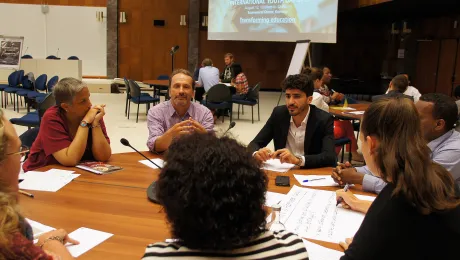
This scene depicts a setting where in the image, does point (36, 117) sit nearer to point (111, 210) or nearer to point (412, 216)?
point (111, 210)

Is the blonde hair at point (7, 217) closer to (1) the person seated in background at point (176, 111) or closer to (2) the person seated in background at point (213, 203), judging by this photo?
(2) the person seated in background at point (213, 203)

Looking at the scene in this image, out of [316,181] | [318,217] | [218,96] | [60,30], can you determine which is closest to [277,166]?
[316,181]

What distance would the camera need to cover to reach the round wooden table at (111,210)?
1445 mm

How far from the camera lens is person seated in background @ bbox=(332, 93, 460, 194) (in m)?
2.14

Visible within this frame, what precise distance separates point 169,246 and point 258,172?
0.27 meters

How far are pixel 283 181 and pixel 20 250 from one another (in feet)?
4.76

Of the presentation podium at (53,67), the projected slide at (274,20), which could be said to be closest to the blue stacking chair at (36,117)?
the presentation podium at (53,67)

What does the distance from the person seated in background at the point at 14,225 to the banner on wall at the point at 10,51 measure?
9022 millimetres

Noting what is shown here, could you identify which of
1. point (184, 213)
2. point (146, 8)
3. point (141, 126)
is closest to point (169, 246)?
point (184, 213)

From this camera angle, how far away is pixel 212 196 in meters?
0.86

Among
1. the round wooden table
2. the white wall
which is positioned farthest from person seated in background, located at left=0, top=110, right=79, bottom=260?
the white wall

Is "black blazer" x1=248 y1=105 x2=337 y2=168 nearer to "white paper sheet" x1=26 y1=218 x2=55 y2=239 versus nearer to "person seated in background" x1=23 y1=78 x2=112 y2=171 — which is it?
"person seated in background" x1=23 y1=78 x2=112 y2=171

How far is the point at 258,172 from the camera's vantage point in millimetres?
938

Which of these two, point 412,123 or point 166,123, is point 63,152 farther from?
point 412,123
